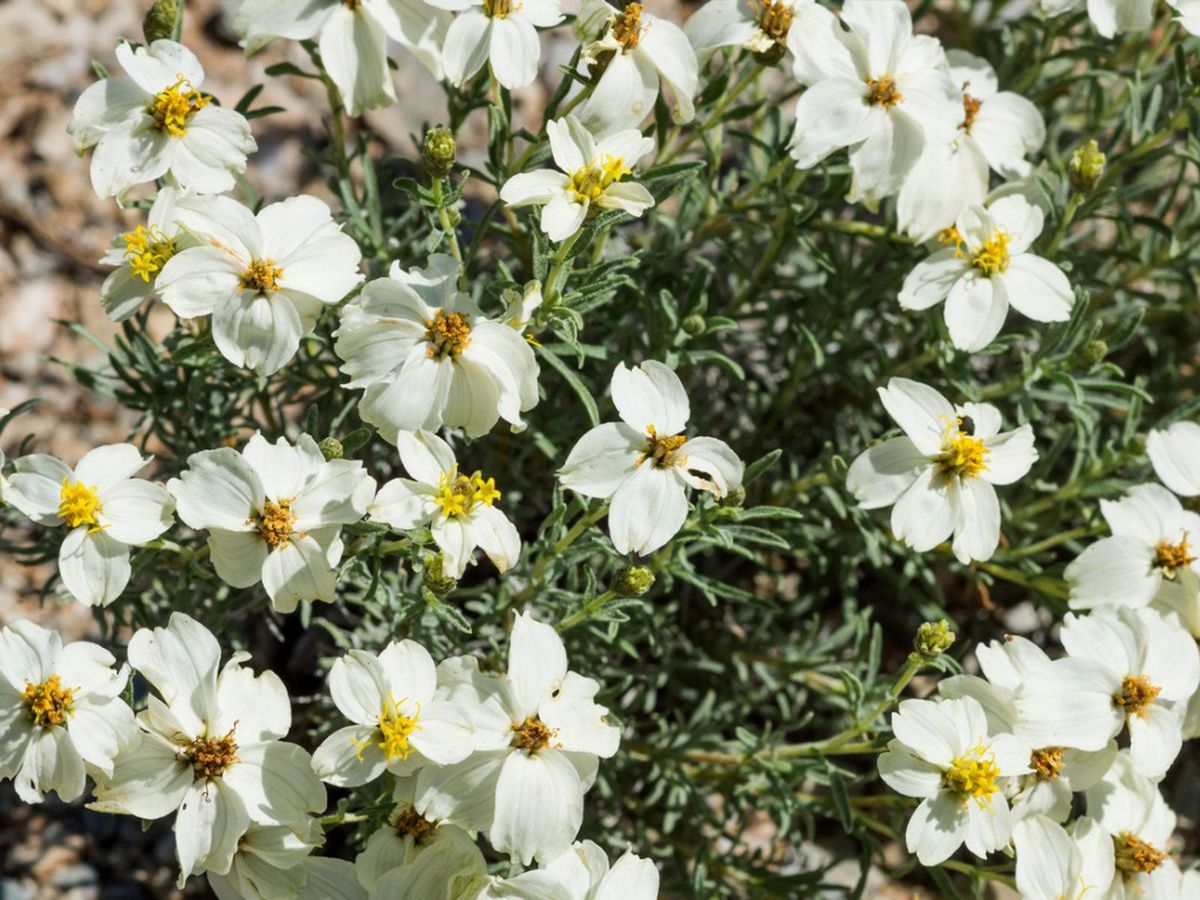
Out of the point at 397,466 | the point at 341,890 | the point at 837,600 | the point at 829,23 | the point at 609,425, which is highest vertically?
the point at 829,23

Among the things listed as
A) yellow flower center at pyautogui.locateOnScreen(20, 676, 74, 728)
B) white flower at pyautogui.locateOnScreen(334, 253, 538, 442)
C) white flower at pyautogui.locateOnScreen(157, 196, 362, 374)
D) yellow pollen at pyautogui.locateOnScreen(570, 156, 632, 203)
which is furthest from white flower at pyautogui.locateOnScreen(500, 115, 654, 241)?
yellow flower center at pyautogui.locateOnScreen(20, 676, 74, 728)

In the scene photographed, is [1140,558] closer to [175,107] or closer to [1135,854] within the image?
[1135,854]

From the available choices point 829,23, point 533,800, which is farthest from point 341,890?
point 829,23

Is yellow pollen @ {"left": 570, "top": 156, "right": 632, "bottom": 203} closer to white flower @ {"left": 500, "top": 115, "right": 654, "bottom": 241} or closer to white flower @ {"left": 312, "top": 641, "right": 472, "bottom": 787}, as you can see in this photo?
white flower @ {"left": 500, "top": 115, "right": 654, "bottom": 241}

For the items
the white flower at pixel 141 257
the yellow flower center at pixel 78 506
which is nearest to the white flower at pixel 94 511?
the yellow flower center at pixel 78 506

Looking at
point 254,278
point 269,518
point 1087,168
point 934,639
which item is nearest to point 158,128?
point 254,278

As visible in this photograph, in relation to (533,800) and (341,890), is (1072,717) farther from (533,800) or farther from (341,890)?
(341,890)
